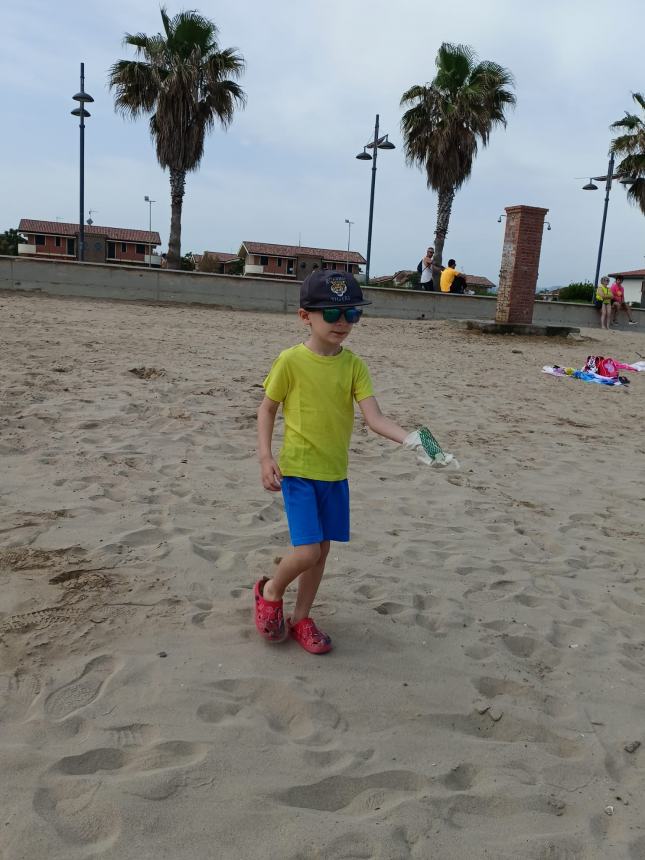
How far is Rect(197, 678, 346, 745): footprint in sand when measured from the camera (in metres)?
2.31

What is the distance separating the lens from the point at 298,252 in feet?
217

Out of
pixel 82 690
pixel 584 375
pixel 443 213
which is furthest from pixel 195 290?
pixel 82 690

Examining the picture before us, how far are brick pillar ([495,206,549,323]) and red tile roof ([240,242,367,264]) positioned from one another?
49.3 metres

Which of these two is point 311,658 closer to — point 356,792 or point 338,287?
point 356,792

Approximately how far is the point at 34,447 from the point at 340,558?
2585 millimetres

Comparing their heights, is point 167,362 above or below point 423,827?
above

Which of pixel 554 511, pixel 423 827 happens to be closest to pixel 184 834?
pixel 423 827

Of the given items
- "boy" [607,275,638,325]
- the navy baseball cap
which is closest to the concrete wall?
"boy" [607,275,638,325]

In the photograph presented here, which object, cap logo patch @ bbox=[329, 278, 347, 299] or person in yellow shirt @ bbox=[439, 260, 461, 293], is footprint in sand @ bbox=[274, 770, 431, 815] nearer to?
cap logo patch @ bbox=[329, 278, 347, 299]

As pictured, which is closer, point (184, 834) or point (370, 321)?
point (184, 834)

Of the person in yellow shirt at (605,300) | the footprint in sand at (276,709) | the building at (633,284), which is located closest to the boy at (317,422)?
the footprint in sand at (276,709)

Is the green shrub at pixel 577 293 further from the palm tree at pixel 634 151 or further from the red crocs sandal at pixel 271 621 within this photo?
the red crocs sandal at pixel 271 621

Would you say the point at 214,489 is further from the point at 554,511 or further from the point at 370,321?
the point at 370,321

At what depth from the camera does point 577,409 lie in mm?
8406
